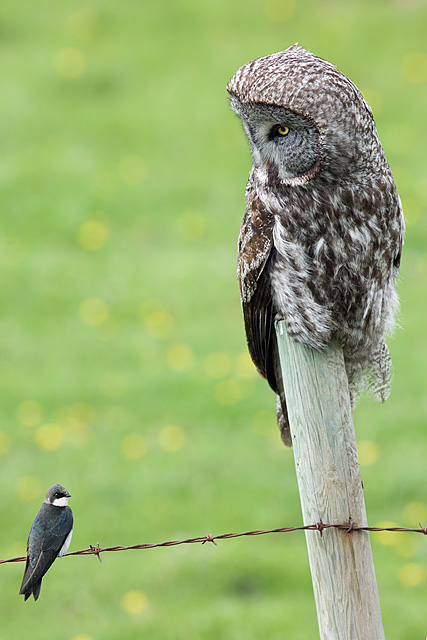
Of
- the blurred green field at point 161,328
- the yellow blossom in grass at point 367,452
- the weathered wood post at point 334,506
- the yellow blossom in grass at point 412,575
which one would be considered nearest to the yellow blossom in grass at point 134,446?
the blurred green field at point 161,328

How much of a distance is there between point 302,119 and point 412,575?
10.7 feet

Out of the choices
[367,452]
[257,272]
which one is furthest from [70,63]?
[257,272]

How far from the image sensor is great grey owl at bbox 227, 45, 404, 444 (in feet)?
9.29

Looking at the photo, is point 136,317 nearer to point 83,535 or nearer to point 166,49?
point 83,535

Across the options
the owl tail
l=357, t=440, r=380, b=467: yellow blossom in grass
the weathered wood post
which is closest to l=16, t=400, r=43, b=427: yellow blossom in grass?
l=357, t=440, r=380, b=467: yellow blossom in grass

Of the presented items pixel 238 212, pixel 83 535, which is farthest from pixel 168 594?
pixel 238 212

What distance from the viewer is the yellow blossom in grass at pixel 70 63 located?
11.4 metres

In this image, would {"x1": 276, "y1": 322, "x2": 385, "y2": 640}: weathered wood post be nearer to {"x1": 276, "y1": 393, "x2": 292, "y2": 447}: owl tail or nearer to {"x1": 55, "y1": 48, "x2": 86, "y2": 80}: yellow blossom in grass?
{"x1": 276, "y1": 393, "x2": 292, "y2": 447}: owl tail

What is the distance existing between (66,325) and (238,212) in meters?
2.40

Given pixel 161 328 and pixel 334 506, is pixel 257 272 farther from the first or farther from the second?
pixel 161 328

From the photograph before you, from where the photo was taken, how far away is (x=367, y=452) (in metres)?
6.26

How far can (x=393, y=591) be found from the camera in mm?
5133

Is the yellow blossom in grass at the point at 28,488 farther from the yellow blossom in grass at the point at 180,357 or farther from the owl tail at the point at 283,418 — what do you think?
the owl tail at the point at 283,418

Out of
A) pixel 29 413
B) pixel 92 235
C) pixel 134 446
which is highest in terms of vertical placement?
pixel 92 235
